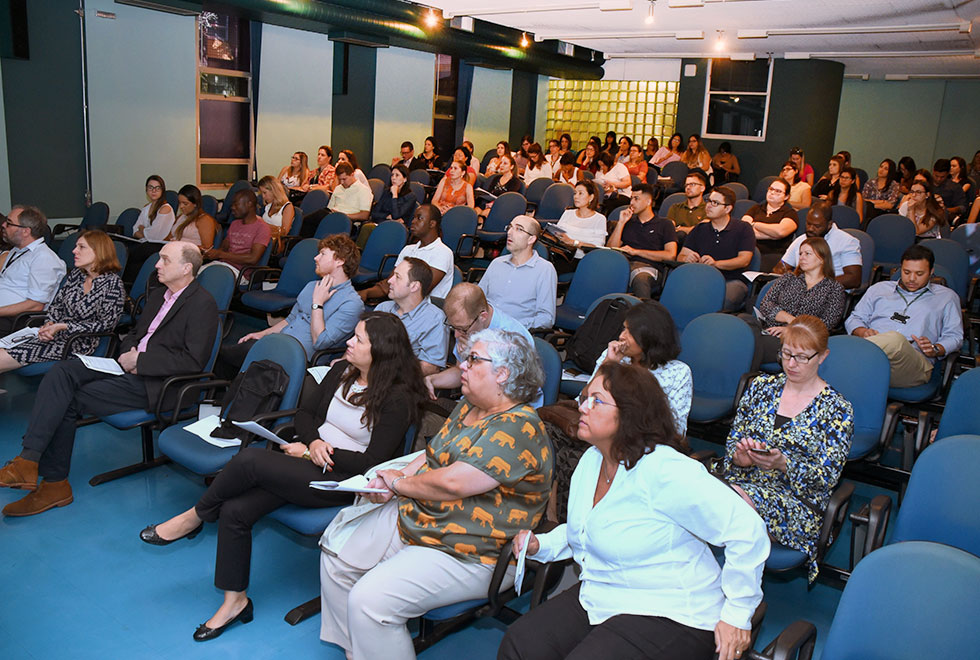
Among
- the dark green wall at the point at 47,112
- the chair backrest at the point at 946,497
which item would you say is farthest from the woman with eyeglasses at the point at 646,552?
the dark green wall at the point at 47,112

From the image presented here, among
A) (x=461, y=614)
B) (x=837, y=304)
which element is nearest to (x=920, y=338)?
(x=837, y=304)

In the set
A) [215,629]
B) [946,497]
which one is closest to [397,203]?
[215,629]

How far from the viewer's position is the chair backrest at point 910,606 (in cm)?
173

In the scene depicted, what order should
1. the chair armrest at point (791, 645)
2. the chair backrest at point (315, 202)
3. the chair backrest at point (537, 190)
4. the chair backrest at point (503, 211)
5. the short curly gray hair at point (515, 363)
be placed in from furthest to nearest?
the chair backrest at point (537, 190)
the chair backrest at point (315, 202)
the chair backrest at point (503, 211)
the short curly gray hair at point (515, 363)
the chair armrest at point (791, 645)

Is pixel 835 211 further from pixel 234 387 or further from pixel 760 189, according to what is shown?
pixel 234 387

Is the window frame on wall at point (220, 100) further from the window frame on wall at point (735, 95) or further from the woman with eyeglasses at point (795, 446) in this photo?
the woman with eyeglasses at point (795, 446)

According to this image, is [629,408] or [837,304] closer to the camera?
[629,408]

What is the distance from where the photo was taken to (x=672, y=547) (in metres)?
2.11

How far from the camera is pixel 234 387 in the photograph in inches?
142

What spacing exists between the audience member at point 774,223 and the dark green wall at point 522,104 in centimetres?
1099

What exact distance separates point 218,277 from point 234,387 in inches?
61.1

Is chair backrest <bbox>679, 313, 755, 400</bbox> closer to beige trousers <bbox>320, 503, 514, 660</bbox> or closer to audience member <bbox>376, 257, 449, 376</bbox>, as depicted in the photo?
audience member <bbox>376, 257, 449, 376</bbox>

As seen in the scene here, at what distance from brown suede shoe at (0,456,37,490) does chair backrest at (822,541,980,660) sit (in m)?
3.50

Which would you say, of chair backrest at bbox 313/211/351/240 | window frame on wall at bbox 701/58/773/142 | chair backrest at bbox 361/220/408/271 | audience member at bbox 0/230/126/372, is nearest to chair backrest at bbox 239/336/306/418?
audience member at bbox 0/230/126/372
